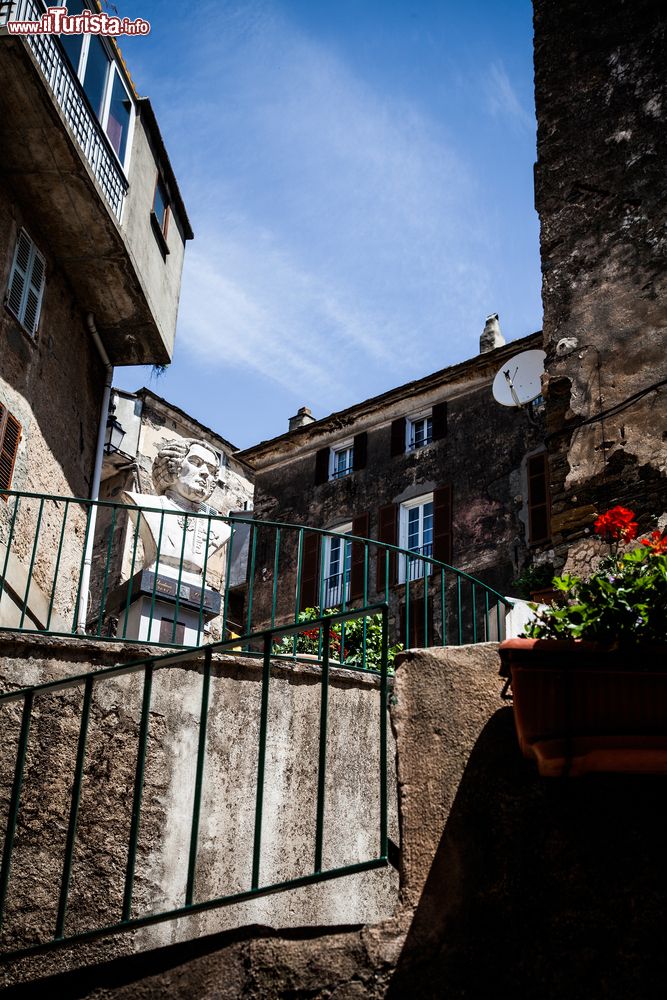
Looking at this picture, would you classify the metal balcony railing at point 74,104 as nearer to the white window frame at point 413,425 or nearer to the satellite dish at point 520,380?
the satellite dish at point 520,380

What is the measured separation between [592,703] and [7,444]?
24.1ft

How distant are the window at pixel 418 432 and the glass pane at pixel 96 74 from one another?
1730cm

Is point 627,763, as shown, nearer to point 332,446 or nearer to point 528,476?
point 528,476

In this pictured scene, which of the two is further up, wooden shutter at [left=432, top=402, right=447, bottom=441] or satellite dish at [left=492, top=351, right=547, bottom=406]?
wooden shutter at [left=432, top=402, right=447, bottom=441]

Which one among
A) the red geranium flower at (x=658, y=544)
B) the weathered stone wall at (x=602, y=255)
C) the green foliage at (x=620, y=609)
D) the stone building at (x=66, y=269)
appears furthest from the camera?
the stone building at (x=66, y=269)

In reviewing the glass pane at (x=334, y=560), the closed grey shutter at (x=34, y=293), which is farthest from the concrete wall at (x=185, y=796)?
the glass pane at (x=334, y=560)

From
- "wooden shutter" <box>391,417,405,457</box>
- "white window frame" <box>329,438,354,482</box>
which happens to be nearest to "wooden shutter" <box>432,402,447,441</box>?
"wooden shutter" <box>391,417,405,457</box>

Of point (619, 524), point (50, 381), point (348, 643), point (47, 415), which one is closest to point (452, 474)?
point (348, 643)

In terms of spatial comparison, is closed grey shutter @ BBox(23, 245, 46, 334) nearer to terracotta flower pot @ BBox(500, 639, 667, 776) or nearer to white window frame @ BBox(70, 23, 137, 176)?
white window frame @ BBox(70, 23, 137, 176)

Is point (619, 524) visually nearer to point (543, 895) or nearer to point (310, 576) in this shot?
point (543, 895)

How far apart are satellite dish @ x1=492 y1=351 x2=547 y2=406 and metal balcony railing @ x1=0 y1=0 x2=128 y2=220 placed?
9427 millimetres

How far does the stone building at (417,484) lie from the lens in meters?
24.6

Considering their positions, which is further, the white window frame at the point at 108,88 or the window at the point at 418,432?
the window at the point at 418,432

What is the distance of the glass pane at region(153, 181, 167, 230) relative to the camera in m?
12.5
